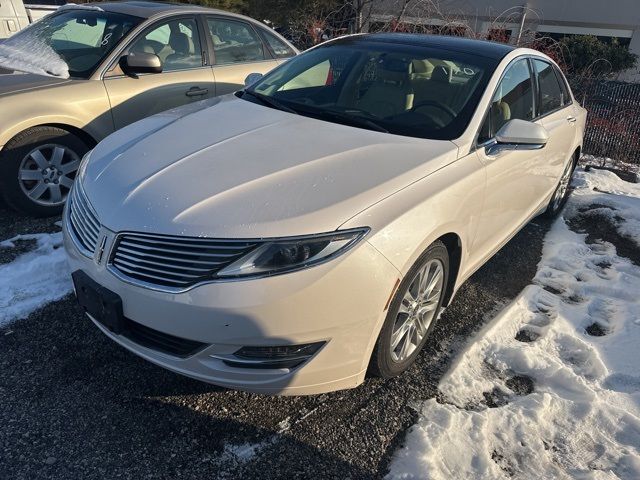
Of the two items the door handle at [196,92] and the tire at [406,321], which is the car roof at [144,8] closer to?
the door handle at [196,92]

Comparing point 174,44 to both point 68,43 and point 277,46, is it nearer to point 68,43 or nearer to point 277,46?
point 68,43

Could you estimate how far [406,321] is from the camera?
8.49ft

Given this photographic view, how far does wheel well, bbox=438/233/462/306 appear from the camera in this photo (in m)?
2.73

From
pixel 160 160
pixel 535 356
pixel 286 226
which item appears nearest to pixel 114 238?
pixel 160 160

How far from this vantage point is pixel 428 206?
7.97 ft

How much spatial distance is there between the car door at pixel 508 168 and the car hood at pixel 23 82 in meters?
3.30

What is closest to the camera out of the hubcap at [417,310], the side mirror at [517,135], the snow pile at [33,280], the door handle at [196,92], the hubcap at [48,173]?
the hubcap at [417,310]

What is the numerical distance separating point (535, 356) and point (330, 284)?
5.06ft

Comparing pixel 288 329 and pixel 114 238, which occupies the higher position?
pixel 114 238

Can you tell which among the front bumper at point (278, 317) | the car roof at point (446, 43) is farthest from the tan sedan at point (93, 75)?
the front bumper at point (278, 317)

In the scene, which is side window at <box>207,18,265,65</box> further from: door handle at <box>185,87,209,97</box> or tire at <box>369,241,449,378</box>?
tire at <box>369,241,449,378</box>

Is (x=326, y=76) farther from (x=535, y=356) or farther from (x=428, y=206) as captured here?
(x=535, y=356)

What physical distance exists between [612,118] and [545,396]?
701 centimetres

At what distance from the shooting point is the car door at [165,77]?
4.41 metres
